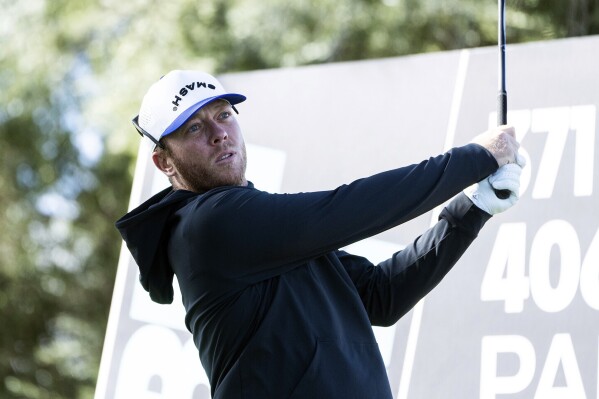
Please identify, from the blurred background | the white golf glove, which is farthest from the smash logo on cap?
the blurred background

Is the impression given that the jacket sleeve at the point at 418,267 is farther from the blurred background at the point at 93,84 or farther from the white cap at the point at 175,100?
the blurred background at the point at 93,84

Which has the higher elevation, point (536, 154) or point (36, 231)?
point (536, 154)

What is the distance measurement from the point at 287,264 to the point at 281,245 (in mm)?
54

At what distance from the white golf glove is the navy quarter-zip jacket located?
0.03 metres

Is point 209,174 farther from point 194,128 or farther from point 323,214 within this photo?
point 323,214

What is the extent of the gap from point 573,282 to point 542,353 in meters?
0.21

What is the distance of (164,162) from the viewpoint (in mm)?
2529

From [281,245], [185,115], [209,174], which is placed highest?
[185,115]

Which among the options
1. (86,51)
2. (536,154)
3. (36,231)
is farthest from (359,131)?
(36,231)

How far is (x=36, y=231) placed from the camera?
24.2ft

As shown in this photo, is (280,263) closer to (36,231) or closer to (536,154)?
(536,154)

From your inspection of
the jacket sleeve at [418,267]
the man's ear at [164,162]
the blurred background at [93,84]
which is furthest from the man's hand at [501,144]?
the blurred background at [93,84]

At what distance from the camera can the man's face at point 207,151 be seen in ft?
7.97

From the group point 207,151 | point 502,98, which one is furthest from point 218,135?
point 502,98
